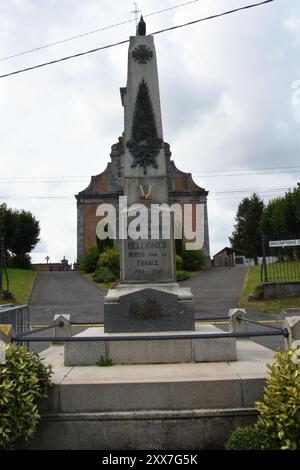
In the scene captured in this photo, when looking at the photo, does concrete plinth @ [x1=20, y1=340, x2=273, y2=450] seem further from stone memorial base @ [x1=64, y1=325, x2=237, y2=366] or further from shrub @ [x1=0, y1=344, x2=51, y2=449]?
stone memorial base @ [x1=64, y1=325, x2=237, y2=366]

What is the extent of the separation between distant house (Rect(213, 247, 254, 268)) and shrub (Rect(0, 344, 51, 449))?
5053cm

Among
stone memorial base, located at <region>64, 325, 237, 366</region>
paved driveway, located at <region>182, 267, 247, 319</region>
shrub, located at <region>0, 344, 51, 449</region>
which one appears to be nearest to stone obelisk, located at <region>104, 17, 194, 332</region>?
stone memorial base, located at <region>64, 325, 237, 366</region>

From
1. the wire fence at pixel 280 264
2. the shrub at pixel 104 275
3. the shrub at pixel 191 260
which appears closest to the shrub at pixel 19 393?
the wire fence at pixel 280 264

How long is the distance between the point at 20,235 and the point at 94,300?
94.9 feet

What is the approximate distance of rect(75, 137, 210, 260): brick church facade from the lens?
43406 mm

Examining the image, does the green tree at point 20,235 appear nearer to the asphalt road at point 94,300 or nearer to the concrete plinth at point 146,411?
the asphalt road at point 94,300

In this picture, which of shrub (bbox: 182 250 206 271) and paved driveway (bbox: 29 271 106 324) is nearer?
paved driveway (bbox: 29 271 106 324)

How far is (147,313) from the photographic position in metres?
6.47

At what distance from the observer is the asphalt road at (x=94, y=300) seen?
15.3 m

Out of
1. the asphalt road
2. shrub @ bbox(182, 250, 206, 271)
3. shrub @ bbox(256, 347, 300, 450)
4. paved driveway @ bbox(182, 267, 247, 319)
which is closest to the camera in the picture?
shrub @ bbox(256, 347, 300, 450)

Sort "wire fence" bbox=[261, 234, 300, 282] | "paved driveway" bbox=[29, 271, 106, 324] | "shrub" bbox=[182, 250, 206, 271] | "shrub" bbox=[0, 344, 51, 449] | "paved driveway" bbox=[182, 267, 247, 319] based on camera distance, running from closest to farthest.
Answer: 1. "shrub" bbox=[0, 344, 51, 449]
2. "paved driveway" bbox=[29, 271, 106, 324]
3. "paved driveway" bbox=[182, 267, 247, 319]
4. "wire fence" bbox=[261, 234, 300, 282]
5. "shrub" bbox=[182, 250, 206, 271]

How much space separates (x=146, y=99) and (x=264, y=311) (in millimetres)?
11439

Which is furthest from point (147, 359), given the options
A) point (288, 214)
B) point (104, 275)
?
point (288, 214)
